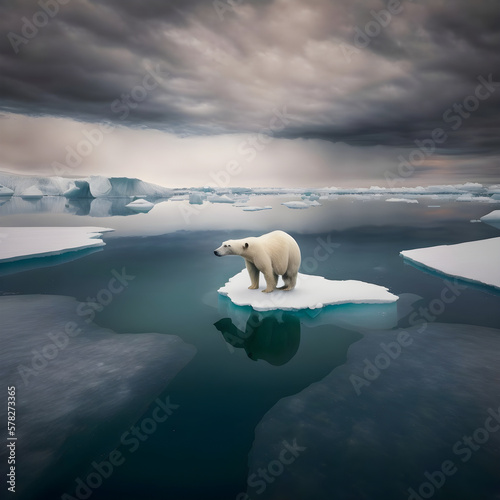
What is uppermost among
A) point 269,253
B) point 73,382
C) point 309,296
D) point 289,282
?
point 269,253

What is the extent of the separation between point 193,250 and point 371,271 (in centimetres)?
777

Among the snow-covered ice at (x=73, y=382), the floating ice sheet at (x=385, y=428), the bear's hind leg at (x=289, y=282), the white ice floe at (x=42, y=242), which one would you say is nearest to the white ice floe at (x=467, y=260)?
the floating ice sheet at (x=385, y=428)

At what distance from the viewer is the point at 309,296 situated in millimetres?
7328

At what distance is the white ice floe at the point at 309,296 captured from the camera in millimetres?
6863

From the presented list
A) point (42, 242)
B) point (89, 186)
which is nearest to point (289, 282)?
point (42, 242)

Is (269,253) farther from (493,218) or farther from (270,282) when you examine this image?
(493,218)

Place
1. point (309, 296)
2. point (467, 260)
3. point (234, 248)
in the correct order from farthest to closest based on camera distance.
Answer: point (467, 260)
point (309, 296)
point (234, 248)

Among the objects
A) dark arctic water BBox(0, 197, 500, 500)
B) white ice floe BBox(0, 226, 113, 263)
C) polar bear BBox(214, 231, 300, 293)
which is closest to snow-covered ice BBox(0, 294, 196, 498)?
dark arctic water BBox(0, 197, 500, 500)

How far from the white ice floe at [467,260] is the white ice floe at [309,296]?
3.31 meters

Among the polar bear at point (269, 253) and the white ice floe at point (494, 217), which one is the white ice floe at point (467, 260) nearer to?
the polar bear at point (269, 253)

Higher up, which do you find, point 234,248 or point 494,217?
point 494,217

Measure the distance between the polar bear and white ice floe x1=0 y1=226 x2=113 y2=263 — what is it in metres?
8.52

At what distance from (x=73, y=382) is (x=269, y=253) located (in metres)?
4.58

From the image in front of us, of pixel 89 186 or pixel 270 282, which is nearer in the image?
pixel 270 282
